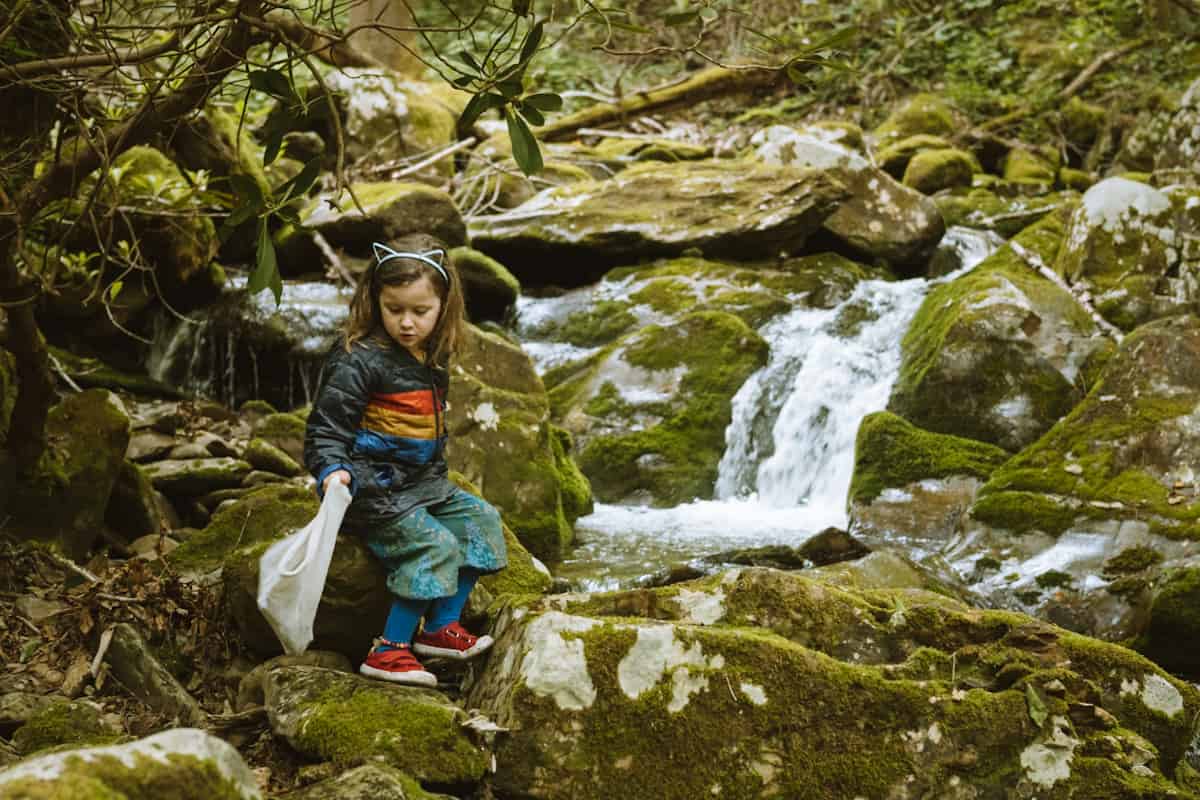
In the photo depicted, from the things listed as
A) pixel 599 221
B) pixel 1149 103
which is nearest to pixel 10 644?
pixel 599 221

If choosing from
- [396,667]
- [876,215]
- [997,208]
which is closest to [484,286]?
[876,215]

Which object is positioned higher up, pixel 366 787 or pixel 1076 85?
pixel 1076 85

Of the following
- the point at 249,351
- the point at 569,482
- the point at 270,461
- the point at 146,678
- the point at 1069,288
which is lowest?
the point at 569,482

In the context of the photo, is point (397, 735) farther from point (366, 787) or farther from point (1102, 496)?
point (1102, 496)

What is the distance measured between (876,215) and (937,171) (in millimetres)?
2650

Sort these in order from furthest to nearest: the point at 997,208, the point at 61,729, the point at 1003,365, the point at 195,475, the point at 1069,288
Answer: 1. the point at 997,208
2. the point at 1069,288
3. the point at 1003,365
4. the point at 195,475
5. the point at 61,729

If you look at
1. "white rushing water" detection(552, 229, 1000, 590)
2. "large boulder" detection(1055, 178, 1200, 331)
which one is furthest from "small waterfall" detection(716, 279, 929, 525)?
"large boulder" detection(1055, 178, 1200, 331)

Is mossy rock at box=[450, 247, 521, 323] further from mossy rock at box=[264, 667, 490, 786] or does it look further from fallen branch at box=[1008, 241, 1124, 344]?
mossy rock at box=[264, 667, 490, 786]

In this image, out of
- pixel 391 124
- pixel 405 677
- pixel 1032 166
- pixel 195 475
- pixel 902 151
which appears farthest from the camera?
pixel 902 151

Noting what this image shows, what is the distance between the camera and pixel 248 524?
4.30 m

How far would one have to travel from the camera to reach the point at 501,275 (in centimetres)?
1039

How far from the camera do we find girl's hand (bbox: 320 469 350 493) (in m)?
3.14

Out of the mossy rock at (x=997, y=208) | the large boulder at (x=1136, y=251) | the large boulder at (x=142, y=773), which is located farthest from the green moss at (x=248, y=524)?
the mossy rock at (x=997, y=208)

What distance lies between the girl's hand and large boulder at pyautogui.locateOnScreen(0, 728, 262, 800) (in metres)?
1.15
